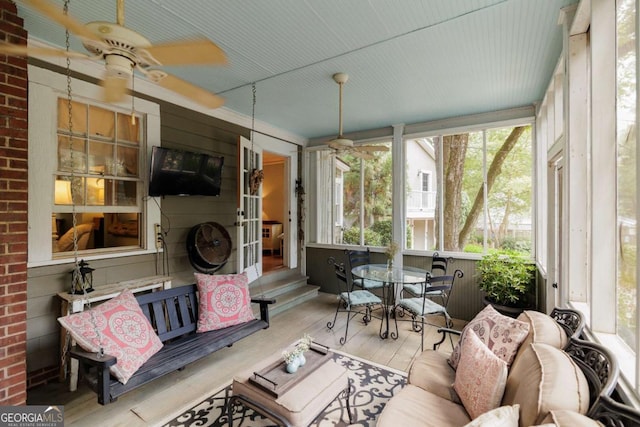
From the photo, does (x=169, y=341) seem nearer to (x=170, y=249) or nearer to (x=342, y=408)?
(x=170, y=249)

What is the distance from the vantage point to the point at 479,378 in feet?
4.97

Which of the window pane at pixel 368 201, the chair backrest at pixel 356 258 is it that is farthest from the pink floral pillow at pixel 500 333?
the window pane at pixel 368 201

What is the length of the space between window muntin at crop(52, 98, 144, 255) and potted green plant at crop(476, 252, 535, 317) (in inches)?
168

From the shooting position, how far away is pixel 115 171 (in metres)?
3.01

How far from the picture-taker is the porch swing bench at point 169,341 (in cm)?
187

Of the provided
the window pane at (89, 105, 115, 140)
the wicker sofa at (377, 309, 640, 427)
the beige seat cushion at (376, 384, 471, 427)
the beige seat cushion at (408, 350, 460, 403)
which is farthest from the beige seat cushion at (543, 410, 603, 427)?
the window pane at (89, 105, 115, 140)

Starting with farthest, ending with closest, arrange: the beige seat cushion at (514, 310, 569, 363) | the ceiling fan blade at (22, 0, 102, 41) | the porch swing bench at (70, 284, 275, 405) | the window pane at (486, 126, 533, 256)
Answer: the window pane at (486, 126, 533, 256) → the porch swing bench at (70, 284, 275, 405) → the beige seat cushion at (514, 310, 569, 363) → the ceiling fan blade at (22, 0, 102, 41)

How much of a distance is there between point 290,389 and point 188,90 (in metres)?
1.97

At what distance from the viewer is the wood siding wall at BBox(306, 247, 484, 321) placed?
4.02 m

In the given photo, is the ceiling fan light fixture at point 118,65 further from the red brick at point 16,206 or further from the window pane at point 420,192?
the window pane at point 420,192

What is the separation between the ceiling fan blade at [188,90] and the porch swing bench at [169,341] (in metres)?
1.82

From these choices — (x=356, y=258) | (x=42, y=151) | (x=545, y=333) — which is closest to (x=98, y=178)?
(x=42, y=151)

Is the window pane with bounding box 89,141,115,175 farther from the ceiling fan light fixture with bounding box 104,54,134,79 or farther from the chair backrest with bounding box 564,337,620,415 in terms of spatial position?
the chair backrest with bounding box 564,337,620,415

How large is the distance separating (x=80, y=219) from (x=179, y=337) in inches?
70.0
